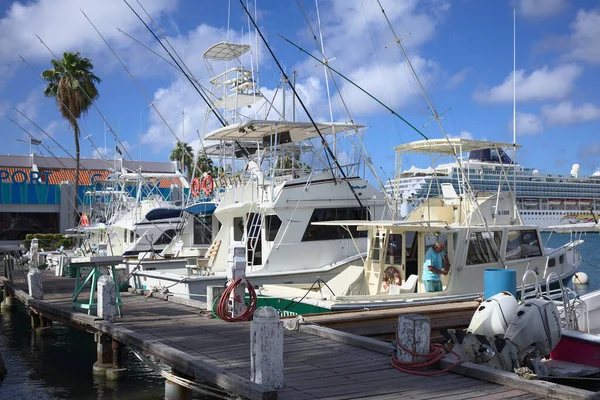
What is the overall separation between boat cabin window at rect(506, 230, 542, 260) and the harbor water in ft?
29.6

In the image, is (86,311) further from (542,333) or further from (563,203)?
(563,203)

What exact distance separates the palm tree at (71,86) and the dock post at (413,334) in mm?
33284

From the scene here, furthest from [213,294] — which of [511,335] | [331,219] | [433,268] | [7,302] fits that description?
[7,302]

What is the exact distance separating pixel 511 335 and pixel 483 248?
Result: 6914 millimetres

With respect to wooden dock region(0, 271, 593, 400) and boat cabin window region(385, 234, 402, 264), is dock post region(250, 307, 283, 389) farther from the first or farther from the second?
boat cabin window region(385, 234, 402, 264)

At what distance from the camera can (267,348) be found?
21.9ft

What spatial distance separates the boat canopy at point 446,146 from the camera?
52.4 feet

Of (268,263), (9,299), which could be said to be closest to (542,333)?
(268,263)

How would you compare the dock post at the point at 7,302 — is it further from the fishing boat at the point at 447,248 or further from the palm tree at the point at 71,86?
the palm tree at the point at 71,86

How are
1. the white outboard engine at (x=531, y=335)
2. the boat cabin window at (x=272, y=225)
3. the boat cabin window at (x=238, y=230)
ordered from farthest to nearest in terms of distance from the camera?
the boat cabin window at (x=238, y=230)
the boat cabin window at (x=272, y=225)
the white outboard engine at (x=531, y=335)

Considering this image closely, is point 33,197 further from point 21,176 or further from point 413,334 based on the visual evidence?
point 413,334

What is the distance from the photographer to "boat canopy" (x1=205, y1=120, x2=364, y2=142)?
58.0ft

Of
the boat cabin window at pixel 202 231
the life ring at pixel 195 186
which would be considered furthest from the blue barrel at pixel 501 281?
the boat cabin window at pixel 202 231

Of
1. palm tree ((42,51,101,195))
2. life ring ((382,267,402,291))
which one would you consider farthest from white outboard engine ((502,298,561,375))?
palm tree ((42,51,101,195))
